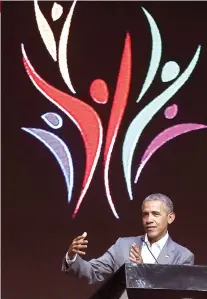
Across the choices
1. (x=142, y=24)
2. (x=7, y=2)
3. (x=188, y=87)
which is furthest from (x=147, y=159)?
(x=7, y=2)

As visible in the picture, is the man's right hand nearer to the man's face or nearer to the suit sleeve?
the suit sleeve

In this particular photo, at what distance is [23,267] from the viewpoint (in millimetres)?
3994

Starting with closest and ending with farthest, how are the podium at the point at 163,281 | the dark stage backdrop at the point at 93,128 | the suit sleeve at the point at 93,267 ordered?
1. the podium at the point at 163,281
2. the suit sleeve at the point at 93,267
3. the dark stage backdrop at the point at 93,128

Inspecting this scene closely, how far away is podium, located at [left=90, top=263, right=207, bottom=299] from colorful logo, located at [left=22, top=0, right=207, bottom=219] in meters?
2.16

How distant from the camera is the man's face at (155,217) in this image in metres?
2.81

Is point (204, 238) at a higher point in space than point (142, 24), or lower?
lower

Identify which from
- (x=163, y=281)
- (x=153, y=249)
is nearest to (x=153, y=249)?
(x=153, y=249)

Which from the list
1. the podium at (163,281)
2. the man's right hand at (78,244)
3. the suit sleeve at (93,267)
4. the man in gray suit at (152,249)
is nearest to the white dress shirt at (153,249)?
the man in gray suit at (152,249)

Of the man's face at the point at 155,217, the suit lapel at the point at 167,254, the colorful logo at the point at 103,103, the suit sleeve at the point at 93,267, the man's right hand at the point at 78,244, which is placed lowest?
the suit sleeve at the point at 93,267

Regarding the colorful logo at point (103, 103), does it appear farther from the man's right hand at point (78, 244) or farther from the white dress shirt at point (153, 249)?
the man's right hand at point (78, 244)

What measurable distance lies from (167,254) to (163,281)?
3.22 feet

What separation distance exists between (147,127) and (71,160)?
457 mm

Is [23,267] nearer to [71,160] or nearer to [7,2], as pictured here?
[71,160]

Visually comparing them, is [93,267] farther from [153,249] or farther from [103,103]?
[103,103]
